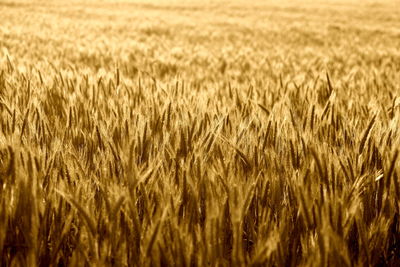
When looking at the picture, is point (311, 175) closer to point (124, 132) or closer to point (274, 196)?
point (274, 196)

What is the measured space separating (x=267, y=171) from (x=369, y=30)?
923cm

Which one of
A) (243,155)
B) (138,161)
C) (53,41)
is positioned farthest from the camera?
(53,41)

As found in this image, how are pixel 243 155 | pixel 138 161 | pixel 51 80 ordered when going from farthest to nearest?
pixel 51 80 < pixel 138 161 < pixel 243 155

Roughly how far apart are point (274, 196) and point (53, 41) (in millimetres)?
4065

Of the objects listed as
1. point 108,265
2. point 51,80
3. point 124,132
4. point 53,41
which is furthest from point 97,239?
point 53,41

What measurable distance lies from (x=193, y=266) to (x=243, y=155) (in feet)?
0.89

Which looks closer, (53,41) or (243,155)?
(243,155)

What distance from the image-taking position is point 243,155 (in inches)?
31.6

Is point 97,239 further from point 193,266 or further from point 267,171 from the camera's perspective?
point 267,171

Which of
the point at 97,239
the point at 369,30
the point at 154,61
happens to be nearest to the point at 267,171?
the point at 97,239

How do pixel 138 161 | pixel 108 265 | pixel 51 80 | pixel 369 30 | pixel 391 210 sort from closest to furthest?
pixel 108 265 → pixel 391 210 → pixel 138 161 → pixel 51 80 → pixel 369 30

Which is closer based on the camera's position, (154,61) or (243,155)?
(243,155)

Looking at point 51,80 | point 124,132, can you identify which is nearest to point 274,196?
point 124,132

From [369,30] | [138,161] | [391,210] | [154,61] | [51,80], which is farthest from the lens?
[369,30]
